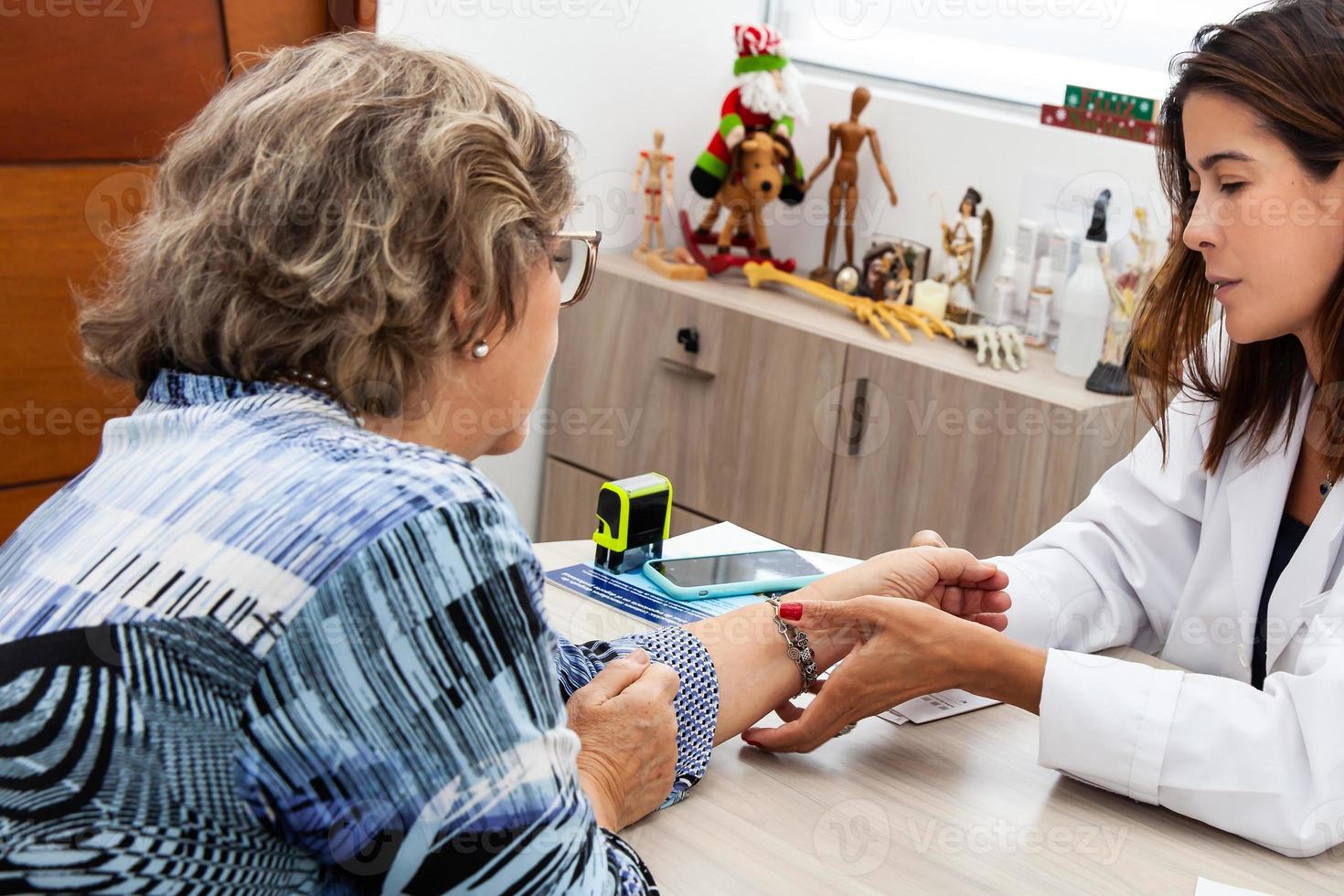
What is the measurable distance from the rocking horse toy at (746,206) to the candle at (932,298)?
1.37 feet

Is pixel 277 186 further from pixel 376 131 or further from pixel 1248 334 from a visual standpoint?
pixel 1248 334

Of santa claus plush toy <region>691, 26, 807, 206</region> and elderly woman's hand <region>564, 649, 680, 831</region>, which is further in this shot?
santa claus plush toy <region>691, 26, 807, 206</region>

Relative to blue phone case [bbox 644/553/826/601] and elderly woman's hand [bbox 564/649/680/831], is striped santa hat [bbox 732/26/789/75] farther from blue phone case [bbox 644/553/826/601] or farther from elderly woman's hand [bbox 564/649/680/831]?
elderly woman's hand [bbox 564/649/680/831]

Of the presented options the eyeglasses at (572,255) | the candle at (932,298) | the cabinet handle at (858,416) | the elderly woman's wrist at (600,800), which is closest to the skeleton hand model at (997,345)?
the candle at (932,298)

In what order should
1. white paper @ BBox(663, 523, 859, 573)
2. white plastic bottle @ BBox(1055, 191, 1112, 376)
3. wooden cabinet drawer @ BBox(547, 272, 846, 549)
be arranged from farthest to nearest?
wooden cabinet drawer @ BBox(547, 272, 846, 549), white plastic bottle @ BBox(1055, 191, 1112, 376), white paper @ BBox(663, 523, 859, 573)

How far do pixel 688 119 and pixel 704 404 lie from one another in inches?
33.2

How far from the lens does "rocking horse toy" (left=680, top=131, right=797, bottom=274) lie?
3262mm

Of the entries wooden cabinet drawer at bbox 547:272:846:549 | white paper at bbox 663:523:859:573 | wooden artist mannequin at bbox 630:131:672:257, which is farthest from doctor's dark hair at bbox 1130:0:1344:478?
wooden artist mannequin at bbox 630:131:672:257

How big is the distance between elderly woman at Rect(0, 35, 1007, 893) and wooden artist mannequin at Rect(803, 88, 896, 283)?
7.35 feet

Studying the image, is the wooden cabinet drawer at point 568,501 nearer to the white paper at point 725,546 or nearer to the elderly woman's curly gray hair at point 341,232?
the white paper at point 725,546

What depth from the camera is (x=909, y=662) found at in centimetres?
144

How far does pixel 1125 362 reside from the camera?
2.70m

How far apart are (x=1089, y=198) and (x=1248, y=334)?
1.41 meters

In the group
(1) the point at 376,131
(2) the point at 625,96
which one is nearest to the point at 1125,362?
(2) the point at 625,96
